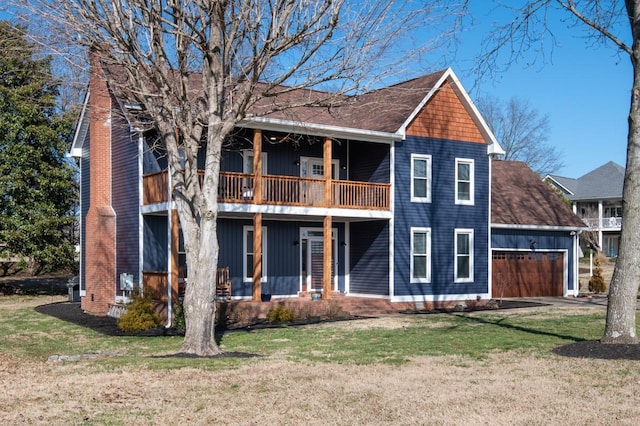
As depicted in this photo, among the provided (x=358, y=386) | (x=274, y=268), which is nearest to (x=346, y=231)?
(x=274, y=268)

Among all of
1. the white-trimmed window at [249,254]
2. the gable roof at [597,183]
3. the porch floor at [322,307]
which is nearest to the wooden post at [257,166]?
the white-trimmed window at [249,254]

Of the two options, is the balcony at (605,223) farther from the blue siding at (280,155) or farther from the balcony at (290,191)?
the blue siding at (280,155)

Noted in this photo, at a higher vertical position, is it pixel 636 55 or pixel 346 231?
pixel 636 55

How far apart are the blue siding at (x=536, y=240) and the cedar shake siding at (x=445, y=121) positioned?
14.9 feet

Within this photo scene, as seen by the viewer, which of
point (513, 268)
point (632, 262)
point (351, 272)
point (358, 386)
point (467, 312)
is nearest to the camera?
point (358, 386)

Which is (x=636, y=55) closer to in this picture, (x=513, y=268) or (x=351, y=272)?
(x=351, y=272)

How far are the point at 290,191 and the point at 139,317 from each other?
6.61 metres

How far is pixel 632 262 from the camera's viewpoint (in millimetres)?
13391

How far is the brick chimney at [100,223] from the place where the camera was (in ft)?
80.2

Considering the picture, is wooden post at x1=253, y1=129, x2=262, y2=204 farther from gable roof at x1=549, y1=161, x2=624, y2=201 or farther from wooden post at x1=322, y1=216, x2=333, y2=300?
gable roof at x1=549, y1=161, x2=624, y2=201

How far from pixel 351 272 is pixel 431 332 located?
30.0ft

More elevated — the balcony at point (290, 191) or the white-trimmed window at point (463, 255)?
the balcony at point (290, 191)

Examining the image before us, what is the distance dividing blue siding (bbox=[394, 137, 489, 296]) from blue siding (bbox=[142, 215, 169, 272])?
7954 millimetres

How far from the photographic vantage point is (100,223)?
2488 cm
